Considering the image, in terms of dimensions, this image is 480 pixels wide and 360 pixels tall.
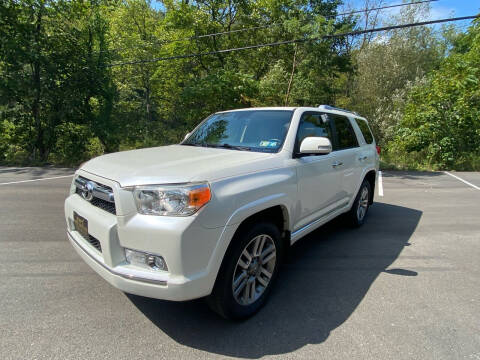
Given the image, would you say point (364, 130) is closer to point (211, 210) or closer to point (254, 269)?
point (254, 269)

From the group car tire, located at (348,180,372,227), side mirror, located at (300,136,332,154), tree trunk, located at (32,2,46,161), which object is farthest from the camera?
tree trunk, located at (32,2,46,161)

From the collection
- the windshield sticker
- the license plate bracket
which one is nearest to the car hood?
the windshield sticker

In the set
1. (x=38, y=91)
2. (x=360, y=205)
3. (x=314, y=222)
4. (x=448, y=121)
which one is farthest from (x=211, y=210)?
(x=448, y=121)

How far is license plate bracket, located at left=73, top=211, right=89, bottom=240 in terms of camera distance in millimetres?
2491

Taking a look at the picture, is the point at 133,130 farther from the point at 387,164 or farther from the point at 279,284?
the point at 279,284

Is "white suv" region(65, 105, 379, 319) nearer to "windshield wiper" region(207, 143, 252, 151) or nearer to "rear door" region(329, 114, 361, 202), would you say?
"windshield wiper" region(207, 143, 252, 151)

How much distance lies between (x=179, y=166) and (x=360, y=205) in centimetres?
364

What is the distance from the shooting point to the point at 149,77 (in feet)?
61.2

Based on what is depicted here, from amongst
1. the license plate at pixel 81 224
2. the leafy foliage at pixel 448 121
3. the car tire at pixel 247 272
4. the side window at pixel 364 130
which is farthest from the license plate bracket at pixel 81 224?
the leafy foliage at pixel 448 121

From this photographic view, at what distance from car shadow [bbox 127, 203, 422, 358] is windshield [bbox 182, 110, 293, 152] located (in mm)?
1514

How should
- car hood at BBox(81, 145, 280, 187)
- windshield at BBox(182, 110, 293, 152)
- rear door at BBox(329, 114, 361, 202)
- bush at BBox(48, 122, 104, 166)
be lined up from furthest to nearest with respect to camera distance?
1. bush at BBox(48, 122, 104, 166)
2. rear door at BBox(329, 114, 361, 202)
3. windshield at BBox(182, 110, 293, 152)
4. car hood at BBox(81, 145, 280, 187)

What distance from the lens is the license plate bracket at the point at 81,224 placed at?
249 cm

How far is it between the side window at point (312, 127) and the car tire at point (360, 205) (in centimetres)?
140

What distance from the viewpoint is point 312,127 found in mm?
3590
